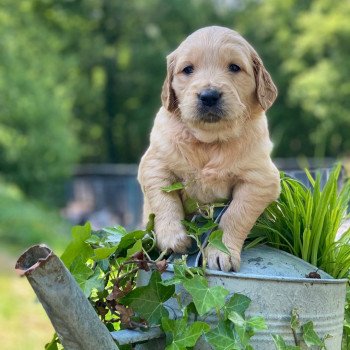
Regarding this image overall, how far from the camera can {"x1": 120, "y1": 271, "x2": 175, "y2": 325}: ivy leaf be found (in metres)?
1.87

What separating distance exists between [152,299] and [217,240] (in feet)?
0.69

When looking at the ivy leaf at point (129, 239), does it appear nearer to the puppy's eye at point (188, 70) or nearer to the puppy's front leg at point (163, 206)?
the puppy's front leg at point (163, 206)

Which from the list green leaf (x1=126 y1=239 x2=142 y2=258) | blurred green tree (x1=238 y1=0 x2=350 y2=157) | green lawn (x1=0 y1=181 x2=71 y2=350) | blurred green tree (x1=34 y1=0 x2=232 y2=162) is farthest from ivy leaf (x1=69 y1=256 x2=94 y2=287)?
blurred green tree (x1=34 y1=0 x2=232 y2=162)

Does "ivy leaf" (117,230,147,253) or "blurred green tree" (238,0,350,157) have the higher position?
"ivy leaf" (117,230,147,253)

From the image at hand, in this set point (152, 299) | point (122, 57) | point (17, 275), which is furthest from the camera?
point (122, 57)

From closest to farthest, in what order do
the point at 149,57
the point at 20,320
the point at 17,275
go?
1. the point at 17,275
2. the point at 20,320
3. the point at 149,57

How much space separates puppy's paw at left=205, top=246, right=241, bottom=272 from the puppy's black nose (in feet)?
1.21

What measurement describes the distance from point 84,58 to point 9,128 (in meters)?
13.5

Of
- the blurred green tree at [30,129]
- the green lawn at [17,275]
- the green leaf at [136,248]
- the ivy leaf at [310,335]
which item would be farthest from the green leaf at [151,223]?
the blurred green tree at [30,129]

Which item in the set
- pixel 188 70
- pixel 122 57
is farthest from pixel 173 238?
pixel 122 57

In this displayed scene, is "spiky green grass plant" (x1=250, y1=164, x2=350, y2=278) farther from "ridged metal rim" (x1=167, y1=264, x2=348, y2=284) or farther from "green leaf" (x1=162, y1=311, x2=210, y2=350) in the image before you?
"green leaf" (x1=162, y1=311, x2=210, y2=350)

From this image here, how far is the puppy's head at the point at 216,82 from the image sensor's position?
79.5 inches

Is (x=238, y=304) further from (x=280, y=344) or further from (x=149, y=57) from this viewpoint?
(x=149, y=57)

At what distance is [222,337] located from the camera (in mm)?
1798
